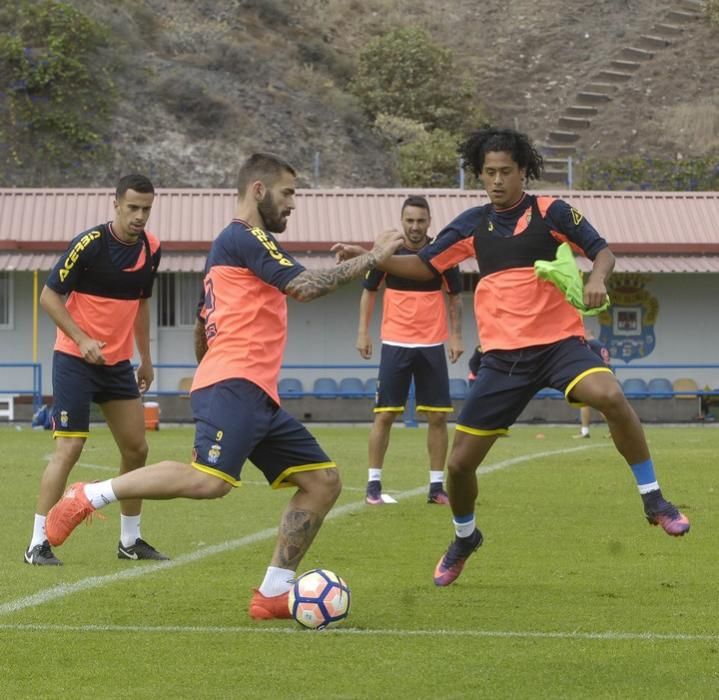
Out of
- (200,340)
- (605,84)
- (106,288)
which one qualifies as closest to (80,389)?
(106,288)

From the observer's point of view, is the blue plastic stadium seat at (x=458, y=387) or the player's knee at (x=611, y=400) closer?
the player's knee at (x=611, y=400)

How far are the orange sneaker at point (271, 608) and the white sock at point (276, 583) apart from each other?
1.0 inches

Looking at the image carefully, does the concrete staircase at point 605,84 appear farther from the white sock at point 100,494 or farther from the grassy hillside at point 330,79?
the white sock at point 100,494

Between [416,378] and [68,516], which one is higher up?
[416,378]

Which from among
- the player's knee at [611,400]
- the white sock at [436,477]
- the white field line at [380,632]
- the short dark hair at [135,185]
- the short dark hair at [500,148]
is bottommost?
the white field line at [380,632]

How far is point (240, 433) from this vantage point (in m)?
7.26

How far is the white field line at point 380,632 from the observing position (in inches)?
271

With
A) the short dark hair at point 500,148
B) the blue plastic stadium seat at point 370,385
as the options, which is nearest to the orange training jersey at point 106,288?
the short dark hair at point 500,148

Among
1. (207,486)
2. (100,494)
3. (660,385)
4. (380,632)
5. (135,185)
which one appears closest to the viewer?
(380,632)

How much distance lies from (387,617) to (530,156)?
2721 mm

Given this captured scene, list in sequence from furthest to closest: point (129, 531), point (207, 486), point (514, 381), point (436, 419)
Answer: point (436, 419) < point (129, 531) < point (514, 381) < point (207, 486)

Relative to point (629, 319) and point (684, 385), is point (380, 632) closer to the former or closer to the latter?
point (684, 385)

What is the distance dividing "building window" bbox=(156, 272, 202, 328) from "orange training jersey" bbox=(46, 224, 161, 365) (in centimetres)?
2217

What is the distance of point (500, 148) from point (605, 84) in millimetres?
45849
